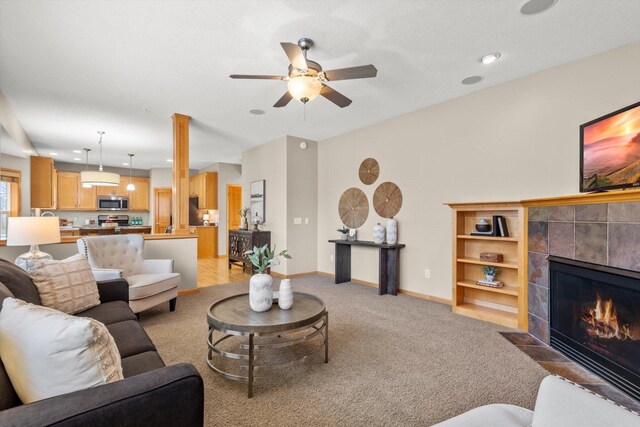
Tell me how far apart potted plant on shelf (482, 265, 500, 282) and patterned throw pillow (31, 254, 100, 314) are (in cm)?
381

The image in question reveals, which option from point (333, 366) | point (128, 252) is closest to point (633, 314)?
point (333, 366)

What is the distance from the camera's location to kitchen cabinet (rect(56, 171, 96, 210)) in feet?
26.0

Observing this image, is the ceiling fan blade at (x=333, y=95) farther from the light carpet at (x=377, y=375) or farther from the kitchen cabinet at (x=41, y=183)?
the kitchen cabinet at (x=41, y=183)

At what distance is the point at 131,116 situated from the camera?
4.56 meters

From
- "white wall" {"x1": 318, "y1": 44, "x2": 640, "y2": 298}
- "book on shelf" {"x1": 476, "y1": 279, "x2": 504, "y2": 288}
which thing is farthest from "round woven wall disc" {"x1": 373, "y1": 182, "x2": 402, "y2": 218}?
"book on shelf" {"x1": 476, "y1": 279, "x2": 504, "y2": 288}

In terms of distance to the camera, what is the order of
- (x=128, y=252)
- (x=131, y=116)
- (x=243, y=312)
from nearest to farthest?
(x=243, y=312)
(x=128, y=252)
(x=131, y=116)

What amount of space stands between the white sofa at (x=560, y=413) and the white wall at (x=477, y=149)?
2.71 metres

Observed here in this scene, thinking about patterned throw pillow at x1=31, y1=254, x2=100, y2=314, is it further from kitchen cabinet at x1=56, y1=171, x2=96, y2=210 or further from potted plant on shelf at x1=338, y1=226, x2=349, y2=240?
kitchen cabinet at x1=56, y1=171, x2=96, y2=210

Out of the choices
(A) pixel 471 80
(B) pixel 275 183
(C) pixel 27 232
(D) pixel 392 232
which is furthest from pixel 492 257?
(C) pixel 27 232

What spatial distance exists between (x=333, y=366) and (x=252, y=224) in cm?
454

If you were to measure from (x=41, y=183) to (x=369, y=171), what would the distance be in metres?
6.59

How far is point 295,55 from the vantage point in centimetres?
223

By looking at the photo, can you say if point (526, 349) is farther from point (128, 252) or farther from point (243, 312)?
point (128, 252)

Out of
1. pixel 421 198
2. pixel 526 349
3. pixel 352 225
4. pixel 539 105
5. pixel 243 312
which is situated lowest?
pixel 526 349
